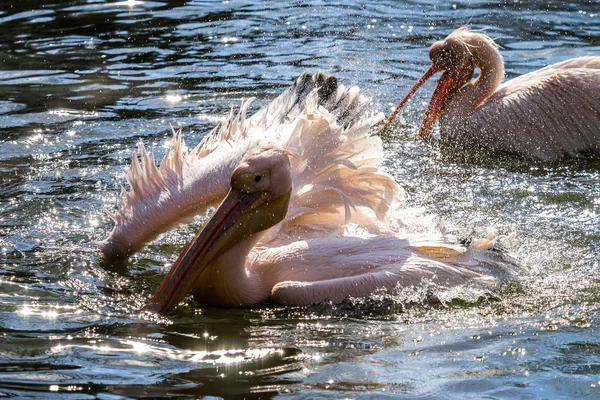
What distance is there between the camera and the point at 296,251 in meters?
4.52

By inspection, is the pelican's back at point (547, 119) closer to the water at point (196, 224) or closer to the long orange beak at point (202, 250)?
the water at point (196, 224)

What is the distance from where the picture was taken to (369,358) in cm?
381

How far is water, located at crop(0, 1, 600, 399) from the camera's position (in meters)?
3.66

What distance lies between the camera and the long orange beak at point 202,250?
4.23 m

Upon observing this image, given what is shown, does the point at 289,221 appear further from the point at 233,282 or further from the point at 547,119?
the point at 547,119

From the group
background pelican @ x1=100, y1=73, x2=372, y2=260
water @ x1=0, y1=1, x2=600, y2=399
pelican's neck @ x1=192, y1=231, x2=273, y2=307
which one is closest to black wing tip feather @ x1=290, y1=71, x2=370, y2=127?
background pelican @ x1=100, y1=73, x2=372, y2=260

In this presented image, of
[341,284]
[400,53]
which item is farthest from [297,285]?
[400,53]

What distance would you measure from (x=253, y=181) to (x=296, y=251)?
1.46 ft

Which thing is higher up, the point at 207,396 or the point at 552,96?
the point at 552,96

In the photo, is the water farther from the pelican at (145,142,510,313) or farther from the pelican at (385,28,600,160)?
the pelican at (385,28,600,160)

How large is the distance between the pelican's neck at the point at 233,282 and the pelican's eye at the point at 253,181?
236mm

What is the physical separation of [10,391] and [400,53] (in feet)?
21.1

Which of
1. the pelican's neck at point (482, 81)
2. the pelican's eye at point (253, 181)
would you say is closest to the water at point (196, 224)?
the pelican's neck at point (482, 81)

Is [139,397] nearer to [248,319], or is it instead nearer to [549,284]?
[248,319]
